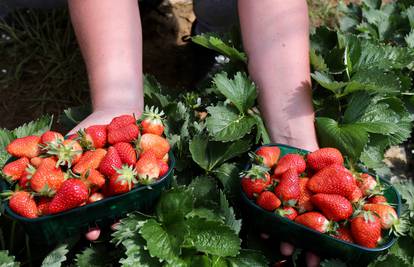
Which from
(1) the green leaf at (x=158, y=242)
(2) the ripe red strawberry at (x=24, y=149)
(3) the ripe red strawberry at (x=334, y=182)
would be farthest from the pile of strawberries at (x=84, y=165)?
(3) the ripe red strawberry at (x=334, y=182)

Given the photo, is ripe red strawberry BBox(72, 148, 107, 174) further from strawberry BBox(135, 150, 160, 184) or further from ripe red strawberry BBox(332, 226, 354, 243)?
ripe red strawberry BBox(332, 226, 354, 243)

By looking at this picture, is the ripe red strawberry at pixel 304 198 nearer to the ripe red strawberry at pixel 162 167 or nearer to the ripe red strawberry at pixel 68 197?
the ripe red strawberry at pixel 162 167

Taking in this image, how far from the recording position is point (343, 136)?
4.06 feet

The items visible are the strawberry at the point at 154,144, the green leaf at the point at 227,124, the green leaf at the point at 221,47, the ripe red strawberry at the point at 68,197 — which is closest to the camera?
the ripe red strawberry at the point at 68,197

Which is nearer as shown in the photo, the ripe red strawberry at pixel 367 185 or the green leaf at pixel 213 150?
the ripe red strawberry at pixel 367 185

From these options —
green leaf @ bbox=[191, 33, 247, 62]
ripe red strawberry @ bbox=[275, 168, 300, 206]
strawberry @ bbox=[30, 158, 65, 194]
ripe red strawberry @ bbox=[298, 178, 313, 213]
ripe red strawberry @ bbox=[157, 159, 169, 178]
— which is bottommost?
ripe red strawberry @ bbox=[298, 178, 313, 213]

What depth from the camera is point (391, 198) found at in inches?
44.8

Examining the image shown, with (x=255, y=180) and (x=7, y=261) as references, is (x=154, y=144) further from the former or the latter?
(x=7, y=261)

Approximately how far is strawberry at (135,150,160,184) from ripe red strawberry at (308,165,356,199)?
1.10ft

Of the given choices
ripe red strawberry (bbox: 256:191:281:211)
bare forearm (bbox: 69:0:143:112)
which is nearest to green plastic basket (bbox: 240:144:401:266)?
ripe red strawberry (bbox: 256:191:281:211)

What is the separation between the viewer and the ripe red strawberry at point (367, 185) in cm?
108

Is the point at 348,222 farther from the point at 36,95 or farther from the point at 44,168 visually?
the point at 36,95

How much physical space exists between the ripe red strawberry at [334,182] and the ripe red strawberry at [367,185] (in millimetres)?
48

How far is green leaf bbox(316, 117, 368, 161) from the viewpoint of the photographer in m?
1.21
